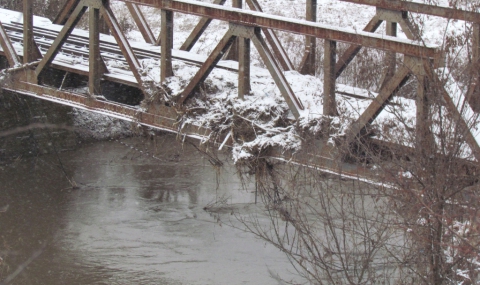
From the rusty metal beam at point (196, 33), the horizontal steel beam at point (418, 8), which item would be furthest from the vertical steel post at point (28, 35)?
the horizontal steel beam at point (418, 8)

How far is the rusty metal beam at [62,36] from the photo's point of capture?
8.01m

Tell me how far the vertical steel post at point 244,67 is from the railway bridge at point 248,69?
0.01 metres

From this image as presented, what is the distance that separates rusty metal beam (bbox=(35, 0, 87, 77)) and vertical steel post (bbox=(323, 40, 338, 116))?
315cm

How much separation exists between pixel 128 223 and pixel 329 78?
4005 mm

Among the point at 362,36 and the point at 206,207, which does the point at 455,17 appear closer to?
the point at 362,36

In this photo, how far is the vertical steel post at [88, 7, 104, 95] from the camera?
8.03 m

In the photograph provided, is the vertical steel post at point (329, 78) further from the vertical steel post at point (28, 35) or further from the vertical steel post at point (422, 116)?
the vertical steel post at point (28, 35)

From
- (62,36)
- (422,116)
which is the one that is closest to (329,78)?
(422,116)

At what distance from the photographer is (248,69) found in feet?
23.4

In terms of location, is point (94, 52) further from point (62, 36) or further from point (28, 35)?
point (28, 35)

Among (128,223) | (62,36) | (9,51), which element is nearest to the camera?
(62,36)

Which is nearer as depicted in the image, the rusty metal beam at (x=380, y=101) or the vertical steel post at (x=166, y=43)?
the rusty metal beam at (x=380, y=101)

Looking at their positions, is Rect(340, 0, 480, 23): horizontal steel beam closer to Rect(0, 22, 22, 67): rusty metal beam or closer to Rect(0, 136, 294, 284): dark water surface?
Rect(0, 136, 294, 284): dark water surface

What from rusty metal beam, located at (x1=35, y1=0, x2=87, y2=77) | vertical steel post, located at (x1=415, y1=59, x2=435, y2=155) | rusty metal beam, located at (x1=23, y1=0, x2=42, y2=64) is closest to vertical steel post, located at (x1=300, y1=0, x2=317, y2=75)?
rusty metal beam, located at (x1=35, y1=0, x2=87, y2=77)
